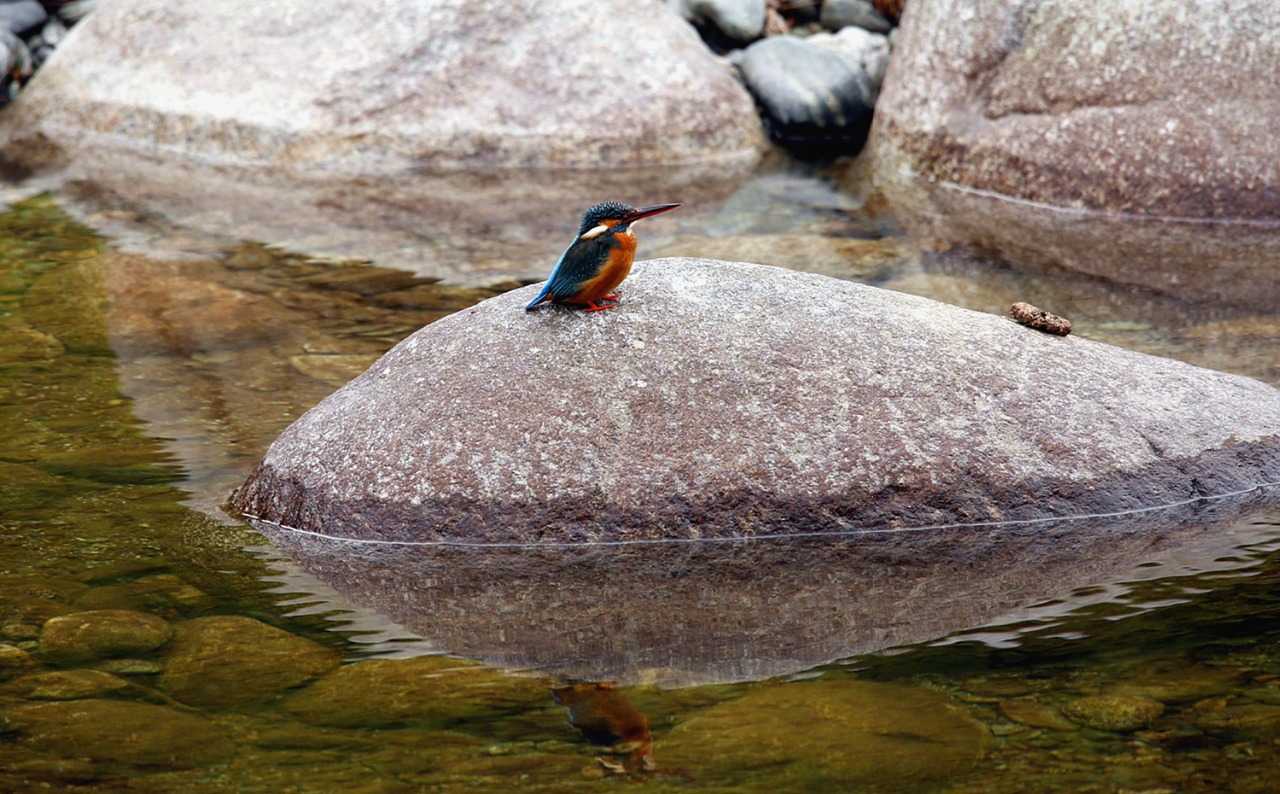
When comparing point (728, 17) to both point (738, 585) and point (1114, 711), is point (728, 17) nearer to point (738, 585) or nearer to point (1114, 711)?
point (738, 585)

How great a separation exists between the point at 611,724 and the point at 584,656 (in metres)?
0.41

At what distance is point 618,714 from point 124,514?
2124 mm

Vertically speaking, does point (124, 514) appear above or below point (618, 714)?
below

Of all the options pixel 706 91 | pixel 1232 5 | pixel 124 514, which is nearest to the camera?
pixel 124 514

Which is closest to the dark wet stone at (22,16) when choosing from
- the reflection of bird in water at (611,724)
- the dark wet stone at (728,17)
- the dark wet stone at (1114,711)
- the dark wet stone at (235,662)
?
the dark wet stone at (728,17)

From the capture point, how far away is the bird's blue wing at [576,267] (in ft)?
14.3

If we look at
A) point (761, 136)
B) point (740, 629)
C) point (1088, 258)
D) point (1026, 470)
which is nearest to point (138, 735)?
point (740, 629)

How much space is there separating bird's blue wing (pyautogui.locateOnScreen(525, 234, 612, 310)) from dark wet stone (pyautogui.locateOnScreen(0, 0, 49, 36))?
9663mm

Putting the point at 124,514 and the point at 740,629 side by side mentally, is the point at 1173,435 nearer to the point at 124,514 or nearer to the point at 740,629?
the point at 740,629

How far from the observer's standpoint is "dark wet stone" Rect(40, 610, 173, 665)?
353 centimetres

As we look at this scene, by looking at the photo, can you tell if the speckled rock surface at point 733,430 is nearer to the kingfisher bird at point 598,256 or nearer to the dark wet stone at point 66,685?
the kingfisher bird at point 598,256

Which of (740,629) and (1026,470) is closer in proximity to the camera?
(740,629)

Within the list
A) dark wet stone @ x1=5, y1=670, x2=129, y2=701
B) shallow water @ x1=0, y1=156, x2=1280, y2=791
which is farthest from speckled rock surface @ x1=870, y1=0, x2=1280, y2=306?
dark wet stone @ x1=5, y1=670, x2=129, y2=701

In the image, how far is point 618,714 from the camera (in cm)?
322
